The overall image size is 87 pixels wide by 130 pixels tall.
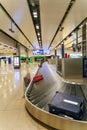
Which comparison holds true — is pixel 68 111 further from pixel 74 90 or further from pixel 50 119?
pixel 74 90

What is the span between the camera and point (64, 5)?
22.6 feet

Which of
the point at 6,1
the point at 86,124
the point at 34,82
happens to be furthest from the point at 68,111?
the point at 6,1

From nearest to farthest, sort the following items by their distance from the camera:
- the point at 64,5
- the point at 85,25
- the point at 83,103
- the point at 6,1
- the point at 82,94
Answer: the point at 83,103 < the point at 82,94 < the point at 6,1 < the point at 64,5 < the point at 85,25

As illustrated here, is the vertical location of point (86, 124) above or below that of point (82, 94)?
below

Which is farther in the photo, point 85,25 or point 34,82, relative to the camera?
point 85,25

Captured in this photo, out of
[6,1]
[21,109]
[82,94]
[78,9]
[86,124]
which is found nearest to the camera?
[86,124]

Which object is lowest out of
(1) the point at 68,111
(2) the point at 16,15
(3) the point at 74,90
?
(1) the point at 68,111

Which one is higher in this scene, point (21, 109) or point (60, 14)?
point (60, 14)

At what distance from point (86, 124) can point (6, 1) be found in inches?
208

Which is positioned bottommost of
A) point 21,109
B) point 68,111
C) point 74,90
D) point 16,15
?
point 21,109

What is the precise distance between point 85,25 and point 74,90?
885 cm

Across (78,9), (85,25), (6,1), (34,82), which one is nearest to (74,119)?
(34,82)

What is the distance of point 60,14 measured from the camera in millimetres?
8312

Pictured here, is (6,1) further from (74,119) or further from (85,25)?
(85,25)
